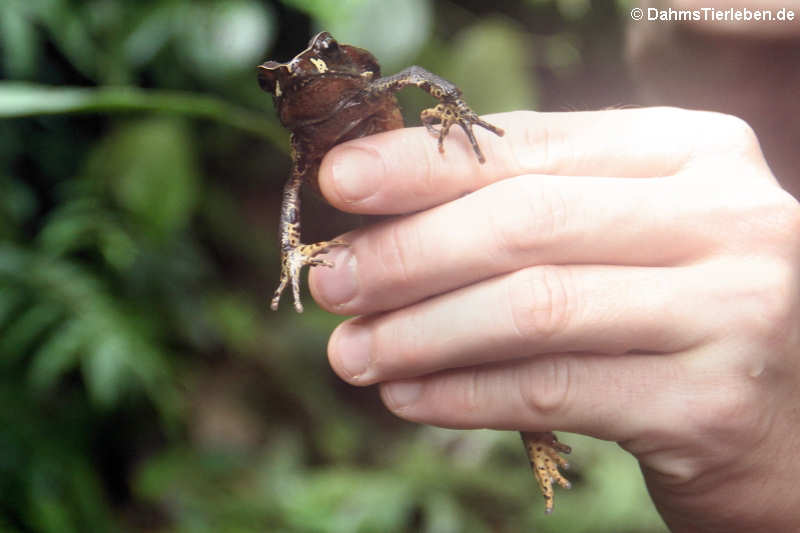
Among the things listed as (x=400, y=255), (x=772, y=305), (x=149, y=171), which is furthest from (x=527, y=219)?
(x=149, y=171)

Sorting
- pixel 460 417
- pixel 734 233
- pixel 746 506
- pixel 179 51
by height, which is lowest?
pixel 746 506

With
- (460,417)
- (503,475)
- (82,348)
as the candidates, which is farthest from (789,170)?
(82,348)

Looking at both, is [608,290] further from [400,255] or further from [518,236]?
[400,255]

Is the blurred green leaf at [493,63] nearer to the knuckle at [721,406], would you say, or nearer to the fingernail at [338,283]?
the fingernail at [338,283]

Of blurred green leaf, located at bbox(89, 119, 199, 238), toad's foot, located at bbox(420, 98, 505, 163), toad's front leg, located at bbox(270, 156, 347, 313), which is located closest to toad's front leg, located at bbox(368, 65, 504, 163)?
toad's foot, located at bbox(420, 98, 505, 163)

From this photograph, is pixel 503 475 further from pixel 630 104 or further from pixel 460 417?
pixel 630 104

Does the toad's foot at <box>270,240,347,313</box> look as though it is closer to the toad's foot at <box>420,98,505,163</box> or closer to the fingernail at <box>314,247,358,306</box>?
the fingernail at <box>314,247,358,306</box>
